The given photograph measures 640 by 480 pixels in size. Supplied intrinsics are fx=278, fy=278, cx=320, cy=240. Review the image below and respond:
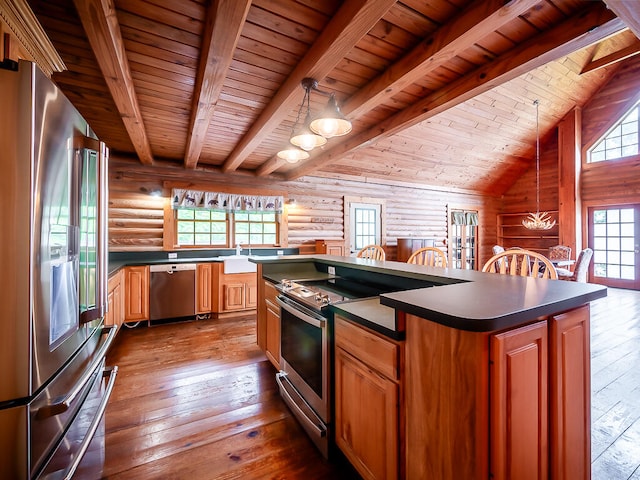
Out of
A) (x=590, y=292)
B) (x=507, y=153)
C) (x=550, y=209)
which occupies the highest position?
(x=507, y=153)

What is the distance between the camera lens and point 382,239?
6.59 meters

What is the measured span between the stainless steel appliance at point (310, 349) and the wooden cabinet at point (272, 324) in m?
0.15

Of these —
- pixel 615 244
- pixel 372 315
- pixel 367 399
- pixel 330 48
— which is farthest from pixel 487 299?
pixel 615 244

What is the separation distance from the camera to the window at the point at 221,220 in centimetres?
462

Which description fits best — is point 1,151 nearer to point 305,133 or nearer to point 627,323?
point 305,133

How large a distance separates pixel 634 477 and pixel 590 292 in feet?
3.91

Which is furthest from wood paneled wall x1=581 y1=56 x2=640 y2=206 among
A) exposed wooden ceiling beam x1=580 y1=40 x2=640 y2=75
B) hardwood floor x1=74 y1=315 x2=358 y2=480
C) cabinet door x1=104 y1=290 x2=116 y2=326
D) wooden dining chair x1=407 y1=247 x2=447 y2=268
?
cabinet door x1=104 y1=290 x2=116 y2=326

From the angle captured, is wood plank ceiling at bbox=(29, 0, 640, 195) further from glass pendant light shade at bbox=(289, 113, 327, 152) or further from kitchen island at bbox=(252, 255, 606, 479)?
kitchen island at bbox=(252, 255, 606, 479)

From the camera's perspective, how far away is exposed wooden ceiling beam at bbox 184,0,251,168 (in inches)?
57.4

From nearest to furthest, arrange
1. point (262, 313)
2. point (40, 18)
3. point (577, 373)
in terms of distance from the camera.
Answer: point (577, 373)
point (40, 18)
point (262, 313)

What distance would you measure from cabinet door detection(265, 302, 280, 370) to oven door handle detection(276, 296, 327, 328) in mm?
324

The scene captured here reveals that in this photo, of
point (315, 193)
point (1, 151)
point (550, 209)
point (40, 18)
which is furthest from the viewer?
point (550, 209)

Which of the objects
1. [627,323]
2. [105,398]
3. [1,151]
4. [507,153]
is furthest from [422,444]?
[507,153]

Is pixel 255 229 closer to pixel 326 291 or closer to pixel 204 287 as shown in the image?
pixel 204 287
